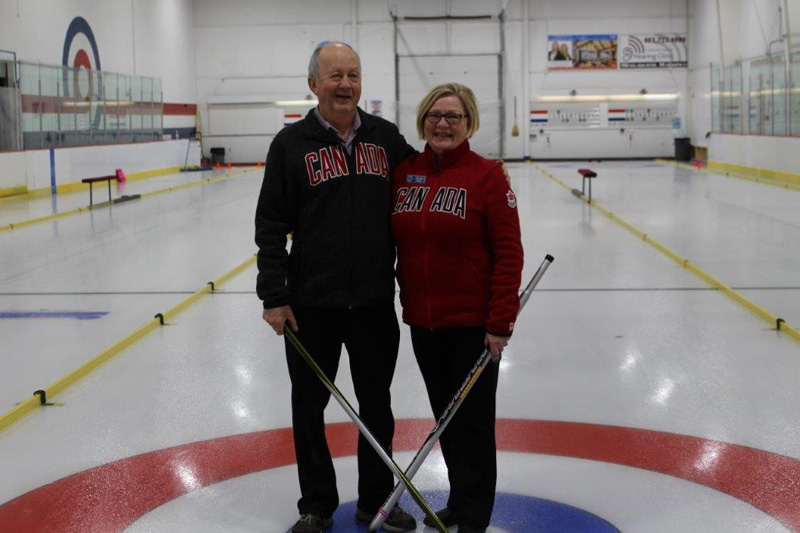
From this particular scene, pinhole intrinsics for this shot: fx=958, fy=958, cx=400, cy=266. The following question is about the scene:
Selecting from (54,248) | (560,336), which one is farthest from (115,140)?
(560,336)

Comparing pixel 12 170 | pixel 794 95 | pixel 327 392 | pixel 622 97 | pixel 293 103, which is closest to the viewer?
pixel 327 392

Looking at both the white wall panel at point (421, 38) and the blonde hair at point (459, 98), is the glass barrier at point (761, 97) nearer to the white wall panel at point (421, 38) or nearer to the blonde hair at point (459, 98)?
the white wall panel at point (421, 38)

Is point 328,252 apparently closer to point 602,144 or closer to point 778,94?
point 778,94

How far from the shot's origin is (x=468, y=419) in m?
3.25

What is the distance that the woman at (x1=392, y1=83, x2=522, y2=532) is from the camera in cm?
313

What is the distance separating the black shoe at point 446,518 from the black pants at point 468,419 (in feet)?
0.13

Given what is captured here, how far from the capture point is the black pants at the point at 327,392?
333cm

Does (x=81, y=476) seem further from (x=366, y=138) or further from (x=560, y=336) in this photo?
(x=560, y=336)

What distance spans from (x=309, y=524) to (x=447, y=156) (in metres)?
1.33

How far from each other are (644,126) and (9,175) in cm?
1988

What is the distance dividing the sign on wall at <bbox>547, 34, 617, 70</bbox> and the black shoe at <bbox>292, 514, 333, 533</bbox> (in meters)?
28.8

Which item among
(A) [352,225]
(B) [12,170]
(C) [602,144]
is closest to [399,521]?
(A) [352,225]

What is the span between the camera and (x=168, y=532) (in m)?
3.32

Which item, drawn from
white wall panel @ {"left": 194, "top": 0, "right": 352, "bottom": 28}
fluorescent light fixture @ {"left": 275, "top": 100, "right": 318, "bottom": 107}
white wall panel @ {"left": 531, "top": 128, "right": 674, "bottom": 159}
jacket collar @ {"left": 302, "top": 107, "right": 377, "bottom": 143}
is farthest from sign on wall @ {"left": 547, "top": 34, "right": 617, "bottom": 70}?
jacket collar @ {"left": 302, "top": 107, "right": 377, "bottom": 143}
